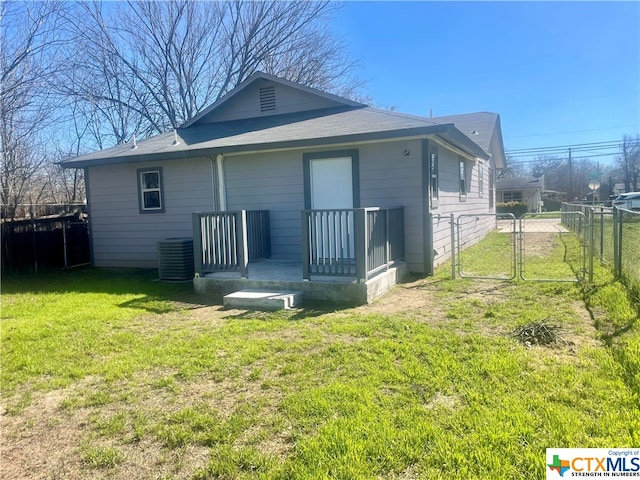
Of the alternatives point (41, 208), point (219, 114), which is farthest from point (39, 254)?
point (219, 114)

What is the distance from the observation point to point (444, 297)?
6.20m

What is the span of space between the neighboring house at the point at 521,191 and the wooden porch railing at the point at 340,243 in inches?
1469

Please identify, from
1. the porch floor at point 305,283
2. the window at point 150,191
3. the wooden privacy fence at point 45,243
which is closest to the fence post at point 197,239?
the porch floor at point 305,283

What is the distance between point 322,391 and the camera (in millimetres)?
3148

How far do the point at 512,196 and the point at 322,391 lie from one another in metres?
43.1

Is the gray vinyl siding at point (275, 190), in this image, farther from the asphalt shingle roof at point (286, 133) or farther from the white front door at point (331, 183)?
the asphalt shingle roof at point (286, 133)

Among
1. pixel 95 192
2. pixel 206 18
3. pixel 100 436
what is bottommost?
pixel 100 436

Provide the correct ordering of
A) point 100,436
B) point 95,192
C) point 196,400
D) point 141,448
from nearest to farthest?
point 141,448 → point 100,436 → point 196,400 → point 95,192

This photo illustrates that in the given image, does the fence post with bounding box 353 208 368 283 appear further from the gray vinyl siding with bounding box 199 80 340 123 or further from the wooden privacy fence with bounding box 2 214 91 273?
the wooden privacy fence with bounding box 2 214 91 273

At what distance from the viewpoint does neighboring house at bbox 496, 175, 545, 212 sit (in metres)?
39.9

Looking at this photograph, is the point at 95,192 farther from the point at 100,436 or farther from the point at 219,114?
the point at 100,436

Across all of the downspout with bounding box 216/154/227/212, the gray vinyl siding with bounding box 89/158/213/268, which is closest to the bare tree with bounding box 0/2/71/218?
the gray vinyl siding with bounding box 89/158/213/268

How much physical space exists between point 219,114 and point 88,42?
436 inches

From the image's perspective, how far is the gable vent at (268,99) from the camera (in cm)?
1091
